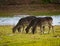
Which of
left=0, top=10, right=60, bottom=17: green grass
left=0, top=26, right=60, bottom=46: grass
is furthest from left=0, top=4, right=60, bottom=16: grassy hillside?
left=0, top=26, right=60, bottom=46: grass

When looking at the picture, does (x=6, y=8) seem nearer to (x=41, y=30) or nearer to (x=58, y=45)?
(x=41, y=30)

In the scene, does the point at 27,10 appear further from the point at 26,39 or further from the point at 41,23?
the point at 26,39

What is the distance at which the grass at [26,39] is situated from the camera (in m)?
3.53

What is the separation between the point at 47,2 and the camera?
4172 mm

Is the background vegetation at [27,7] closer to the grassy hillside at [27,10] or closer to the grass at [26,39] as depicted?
the grassy hillside at [27,10]

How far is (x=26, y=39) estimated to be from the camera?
11.9ft

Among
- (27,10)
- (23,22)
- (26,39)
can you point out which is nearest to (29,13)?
(27,10)

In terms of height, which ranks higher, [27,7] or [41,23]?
[27,7]

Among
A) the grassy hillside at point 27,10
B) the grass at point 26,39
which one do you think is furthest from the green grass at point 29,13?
the grass at point 26,39

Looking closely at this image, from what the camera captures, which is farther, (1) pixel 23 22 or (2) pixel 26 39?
(1) pixel 23 22

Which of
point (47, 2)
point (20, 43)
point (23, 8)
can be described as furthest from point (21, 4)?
point (20, 43)

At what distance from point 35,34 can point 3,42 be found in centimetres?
49

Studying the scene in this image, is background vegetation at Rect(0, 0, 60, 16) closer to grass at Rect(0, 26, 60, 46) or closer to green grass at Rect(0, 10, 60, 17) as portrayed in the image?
green grass at Rect(0, 10, 60, 17)

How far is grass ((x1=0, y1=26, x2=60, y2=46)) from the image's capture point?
353cm
